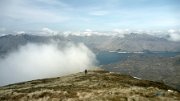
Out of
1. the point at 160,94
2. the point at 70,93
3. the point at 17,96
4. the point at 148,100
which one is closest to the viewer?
the point at 148,100

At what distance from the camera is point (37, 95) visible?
7894 cm

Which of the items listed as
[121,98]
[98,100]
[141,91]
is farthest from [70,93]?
[141,91]

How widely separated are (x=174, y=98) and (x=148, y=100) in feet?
25.9

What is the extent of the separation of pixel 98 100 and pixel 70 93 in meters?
11.7

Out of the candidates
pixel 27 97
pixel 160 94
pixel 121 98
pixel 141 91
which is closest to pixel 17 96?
pixel 27 97

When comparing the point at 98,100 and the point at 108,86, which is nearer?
the point at 98,100

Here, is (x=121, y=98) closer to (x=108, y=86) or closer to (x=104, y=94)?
(x=104, y=94)

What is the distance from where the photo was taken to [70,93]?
76062 mm

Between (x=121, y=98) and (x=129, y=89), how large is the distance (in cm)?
827

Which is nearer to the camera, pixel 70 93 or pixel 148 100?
pixel 148 100

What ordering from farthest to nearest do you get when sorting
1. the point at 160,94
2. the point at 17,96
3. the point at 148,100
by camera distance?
the point at 17,96
the point at 160,94
the point at 148,100

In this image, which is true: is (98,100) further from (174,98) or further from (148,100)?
(174,98)

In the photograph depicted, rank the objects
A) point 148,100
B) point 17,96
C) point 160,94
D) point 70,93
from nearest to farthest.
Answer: point 148,100 < point 160,94 < point 70,93 < point 17,96

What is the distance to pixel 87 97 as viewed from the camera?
2813 inches
